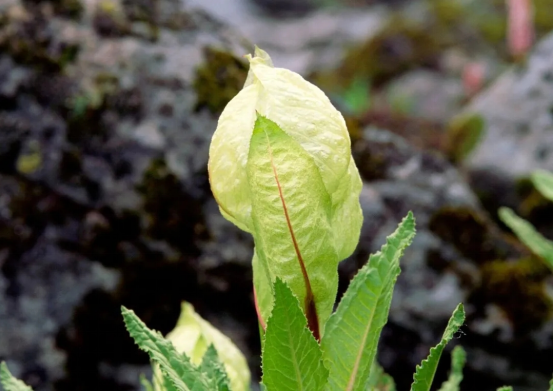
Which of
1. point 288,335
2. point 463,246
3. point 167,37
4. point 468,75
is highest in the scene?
point 468,75

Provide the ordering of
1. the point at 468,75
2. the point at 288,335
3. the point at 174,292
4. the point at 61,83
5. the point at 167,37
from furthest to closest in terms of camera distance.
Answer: the point at 468,75, the point at 167,37, the point at 61,83, the point at 174,292, the point at 288,335

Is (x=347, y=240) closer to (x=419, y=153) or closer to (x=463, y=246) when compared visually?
(x=463, y=246)

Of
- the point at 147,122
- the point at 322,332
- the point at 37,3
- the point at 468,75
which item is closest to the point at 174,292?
the point at 147,122

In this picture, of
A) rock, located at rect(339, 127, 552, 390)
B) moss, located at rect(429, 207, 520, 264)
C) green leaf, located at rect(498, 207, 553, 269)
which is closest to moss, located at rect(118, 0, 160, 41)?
rock, located at rect(339, 127, 552, 390)

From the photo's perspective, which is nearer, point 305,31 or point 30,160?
point 30,160

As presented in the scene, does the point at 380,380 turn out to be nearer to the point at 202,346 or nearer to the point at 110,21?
the point at 202,346

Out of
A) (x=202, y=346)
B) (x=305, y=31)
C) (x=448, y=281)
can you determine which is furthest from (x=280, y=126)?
(x=305, y=31)

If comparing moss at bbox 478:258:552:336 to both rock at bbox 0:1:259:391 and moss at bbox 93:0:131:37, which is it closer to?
rock at bbox 0:1:259:391
